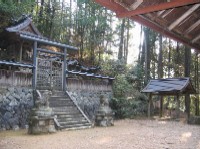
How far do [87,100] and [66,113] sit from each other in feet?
12.0

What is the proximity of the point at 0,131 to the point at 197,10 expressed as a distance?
33.5 feet

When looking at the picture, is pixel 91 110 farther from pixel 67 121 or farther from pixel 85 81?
pixel 67 121

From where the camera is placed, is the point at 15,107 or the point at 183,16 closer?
the point at 183,16

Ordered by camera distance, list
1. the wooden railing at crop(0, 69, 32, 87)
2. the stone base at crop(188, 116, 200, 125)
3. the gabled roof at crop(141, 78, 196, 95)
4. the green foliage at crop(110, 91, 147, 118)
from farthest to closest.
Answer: the green foliage at crop(110, 91, 147, 118) < the gabled roof at crop(141, 78, 196, 95) < the stone base at crop(188, 116, 200, 125) < the wooden railing at crop(0, 69, 32, 87)

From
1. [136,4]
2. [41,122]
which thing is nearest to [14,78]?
[41,122]

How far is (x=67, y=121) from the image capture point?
1258cm

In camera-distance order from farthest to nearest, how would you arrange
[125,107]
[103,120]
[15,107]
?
[125,107], [103,120], [15,107]

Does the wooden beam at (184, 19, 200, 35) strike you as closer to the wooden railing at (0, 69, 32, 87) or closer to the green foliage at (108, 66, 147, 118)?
the wooden railing at (0, 69, 32, 87)

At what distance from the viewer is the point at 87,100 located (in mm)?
16750

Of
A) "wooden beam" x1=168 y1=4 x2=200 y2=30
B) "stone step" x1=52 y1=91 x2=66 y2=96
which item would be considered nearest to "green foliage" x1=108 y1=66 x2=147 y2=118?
"stone step" x1=52 y1=91 x2=66 y2=96

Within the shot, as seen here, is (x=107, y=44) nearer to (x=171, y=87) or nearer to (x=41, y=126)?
(x=171, y=87)

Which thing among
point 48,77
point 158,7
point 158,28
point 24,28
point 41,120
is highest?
point 24,28

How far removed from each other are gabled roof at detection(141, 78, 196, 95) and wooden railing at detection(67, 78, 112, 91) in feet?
9.57

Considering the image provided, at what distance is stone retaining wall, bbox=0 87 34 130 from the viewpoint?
40.2 feet
